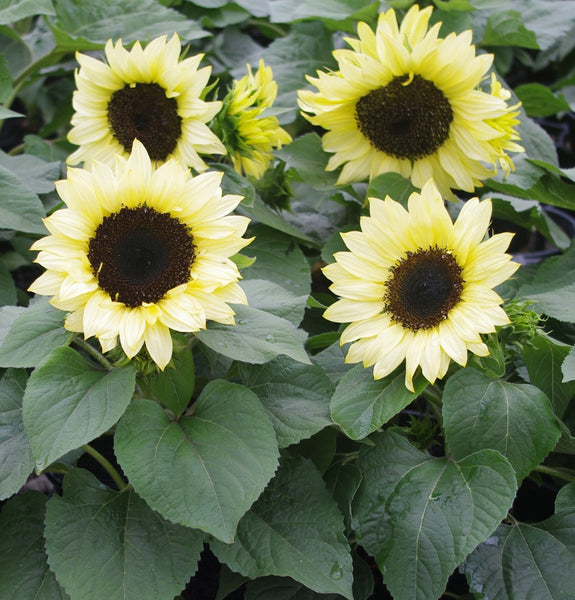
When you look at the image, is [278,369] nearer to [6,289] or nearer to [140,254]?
[140,254]

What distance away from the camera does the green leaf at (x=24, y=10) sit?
1.60 meters

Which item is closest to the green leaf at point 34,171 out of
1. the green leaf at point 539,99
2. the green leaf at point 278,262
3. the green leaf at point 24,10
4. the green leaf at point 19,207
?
the green leaf at point 19,207

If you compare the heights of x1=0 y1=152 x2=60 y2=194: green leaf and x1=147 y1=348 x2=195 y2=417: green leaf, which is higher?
x1=147 y1=348 x2=195 y2=417: green leaf

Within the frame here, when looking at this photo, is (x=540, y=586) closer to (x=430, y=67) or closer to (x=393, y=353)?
(x=393, y=353)

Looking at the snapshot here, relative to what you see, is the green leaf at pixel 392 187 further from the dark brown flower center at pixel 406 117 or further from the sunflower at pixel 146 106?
the sunflower at pixel 146 106

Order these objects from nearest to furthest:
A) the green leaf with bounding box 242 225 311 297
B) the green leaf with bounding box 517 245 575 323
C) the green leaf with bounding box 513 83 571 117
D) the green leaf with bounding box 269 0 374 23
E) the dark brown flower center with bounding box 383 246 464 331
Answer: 1. the dark brown flower center with bounding box 383 246 464 331
2. the green leaf with bounding box 517 245 575 323
3. the green leaf with bounding box 242 225 311 297
4. the green leaf with bounding box 269 0 374 23
5. the green leaf with bounding box 513 83 571 117

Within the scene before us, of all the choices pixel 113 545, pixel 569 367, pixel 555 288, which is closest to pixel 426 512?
pixel 569 367

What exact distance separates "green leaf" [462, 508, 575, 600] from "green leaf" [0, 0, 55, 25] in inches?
49.9

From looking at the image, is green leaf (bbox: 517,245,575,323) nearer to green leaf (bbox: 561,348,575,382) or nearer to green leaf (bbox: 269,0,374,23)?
green leaf (bbox: 561,348,575,382)

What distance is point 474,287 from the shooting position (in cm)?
103

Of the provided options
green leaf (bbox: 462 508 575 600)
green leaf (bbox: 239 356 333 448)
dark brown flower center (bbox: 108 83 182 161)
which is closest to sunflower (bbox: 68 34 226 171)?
dark brown flower center (bbox: 108 83 182 161)

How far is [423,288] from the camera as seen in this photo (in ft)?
3.45

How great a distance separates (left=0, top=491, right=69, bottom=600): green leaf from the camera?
1057 millimetres

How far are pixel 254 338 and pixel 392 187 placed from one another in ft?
1.41
